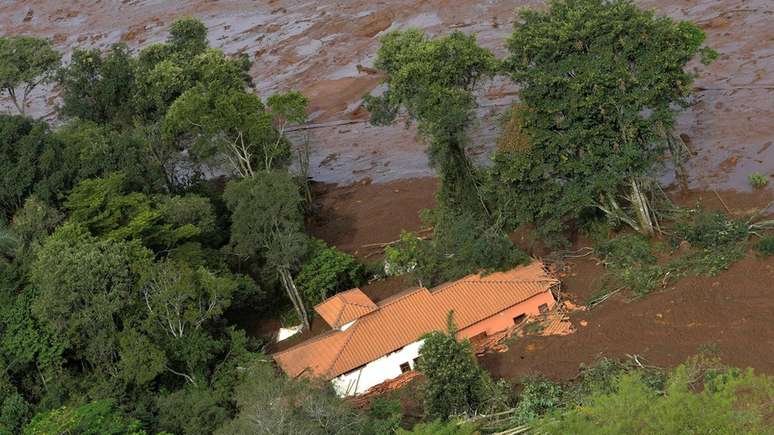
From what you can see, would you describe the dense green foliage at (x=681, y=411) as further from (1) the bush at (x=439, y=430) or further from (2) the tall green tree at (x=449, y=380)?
(2) the tall green tree at (x=449, y=380)

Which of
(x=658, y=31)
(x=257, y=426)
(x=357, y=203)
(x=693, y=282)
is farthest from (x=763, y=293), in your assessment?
(x=357, y=203)

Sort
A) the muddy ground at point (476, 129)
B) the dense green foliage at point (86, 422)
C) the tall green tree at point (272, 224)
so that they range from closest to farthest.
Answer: the dense green foliage at point (86, 422) → the muddy ground at point (476, 129) → the tall green tree at point (272, 224)

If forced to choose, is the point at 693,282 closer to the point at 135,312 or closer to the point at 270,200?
the point at 270,200

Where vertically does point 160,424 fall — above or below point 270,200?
below

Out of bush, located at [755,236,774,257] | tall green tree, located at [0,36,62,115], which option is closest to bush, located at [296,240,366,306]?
bush, located at [755,236,774,257]

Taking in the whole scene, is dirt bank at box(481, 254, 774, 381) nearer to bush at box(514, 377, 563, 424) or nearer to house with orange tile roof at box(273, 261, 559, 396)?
bush at box(514, 377, 563, 424)

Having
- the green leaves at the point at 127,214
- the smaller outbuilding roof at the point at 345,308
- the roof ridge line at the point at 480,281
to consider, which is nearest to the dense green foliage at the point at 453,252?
the roof ridge line at the point at 480,281

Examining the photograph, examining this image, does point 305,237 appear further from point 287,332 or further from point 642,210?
point 642,210

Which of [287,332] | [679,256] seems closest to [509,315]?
[679,256]
